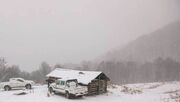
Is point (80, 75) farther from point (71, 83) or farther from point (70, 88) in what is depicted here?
point (70, 88)

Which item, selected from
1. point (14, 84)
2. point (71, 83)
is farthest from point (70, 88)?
point (14, 84)

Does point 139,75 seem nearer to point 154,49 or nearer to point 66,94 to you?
point 154,49

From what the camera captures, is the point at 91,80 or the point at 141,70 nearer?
the point at 91,80

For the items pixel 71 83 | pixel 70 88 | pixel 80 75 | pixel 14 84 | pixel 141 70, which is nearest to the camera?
pixel 70 88

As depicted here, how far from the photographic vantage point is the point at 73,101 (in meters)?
21.4

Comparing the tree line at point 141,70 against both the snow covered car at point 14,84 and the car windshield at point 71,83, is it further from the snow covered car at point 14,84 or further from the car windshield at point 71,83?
the car windshield at point 71,83

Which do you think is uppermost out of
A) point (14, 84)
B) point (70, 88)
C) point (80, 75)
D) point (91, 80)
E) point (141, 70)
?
point (141, 70)

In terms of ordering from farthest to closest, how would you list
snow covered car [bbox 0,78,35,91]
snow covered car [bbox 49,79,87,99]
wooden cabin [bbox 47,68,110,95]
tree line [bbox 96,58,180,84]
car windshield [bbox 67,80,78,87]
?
tree line [bbox 96,58,180,84] < snow covered car [bbox 0,78,35,91] < wooden cabin [bbox 47,68,110,95] < car windshield [bbox 67,80,78,87] < snow covered car [bbox 49,79,87,99]

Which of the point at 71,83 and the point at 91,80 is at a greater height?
the point at 91,80

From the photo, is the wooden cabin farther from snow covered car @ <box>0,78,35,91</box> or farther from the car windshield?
snow covered car @ <box>0,78,35,91</box>

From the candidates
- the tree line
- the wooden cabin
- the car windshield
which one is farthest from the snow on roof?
the tree line

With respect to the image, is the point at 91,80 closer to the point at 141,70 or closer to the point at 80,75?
the point at 80,75

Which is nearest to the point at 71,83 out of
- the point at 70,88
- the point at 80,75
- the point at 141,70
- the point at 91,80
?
the point at 70,88

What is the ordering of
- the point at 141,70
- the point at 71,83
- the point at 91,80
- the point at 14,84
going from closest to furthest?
the point at 71,83, the point at 91,80, the point at 14,84, the point at 141,70
